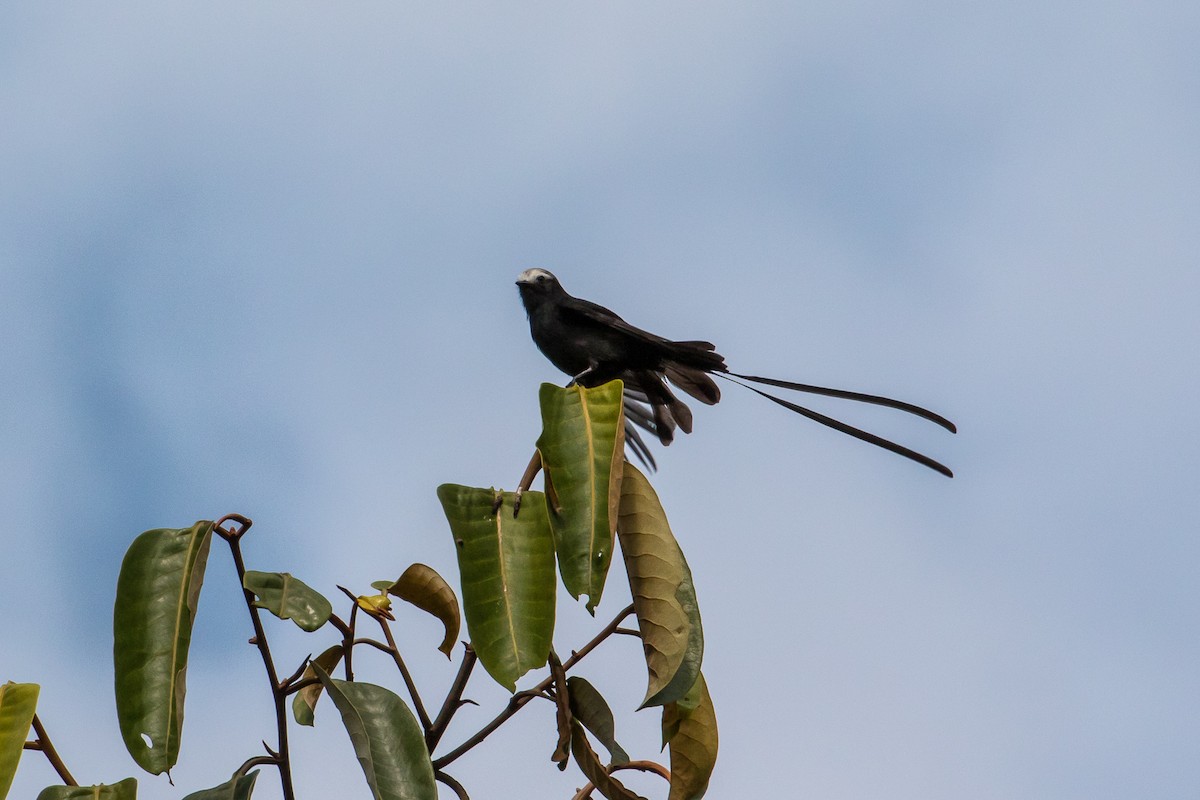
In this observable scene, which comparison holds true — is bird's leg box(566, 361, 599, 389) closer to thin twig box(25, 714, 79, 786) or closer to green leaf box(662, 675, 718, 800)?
green leaf box(662, 675, 718, 800)

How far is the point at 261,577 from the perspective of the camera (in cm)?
188

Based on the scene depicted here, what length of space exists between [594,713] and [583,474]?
0.45m

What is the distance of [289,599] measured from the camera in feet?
6.01

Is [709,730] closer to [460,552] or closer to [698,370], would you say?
[460,552]

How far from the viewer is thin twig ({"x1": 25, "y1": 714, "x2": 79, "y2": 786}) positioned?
71.0 inches

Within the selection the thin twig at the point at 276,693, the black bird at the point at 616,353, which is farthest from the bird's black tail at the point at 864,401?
the thin twig at the point at 276,693

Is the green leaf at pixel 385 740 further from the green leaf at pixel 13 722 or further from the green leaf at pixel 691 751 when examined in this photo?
the green leaf at pixel 691 751

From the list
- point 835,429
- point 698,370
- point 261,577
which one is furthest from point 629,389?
point 261,577

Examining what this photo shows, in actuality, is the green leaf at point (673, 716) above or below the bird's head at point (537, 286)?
below

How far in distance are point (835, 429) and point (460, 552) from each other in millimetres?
772

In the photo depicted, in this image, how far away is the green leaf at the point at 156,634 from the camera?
1.83 metres

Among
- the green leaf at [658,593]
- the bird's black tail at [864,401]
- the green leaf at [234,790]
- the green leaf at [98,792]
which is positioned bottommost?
the green leaf at [98,792]

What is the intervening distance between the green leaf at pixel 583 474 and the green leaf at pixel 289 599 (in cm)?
39

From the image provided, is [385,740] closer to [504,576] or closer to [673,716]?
[504,576]
